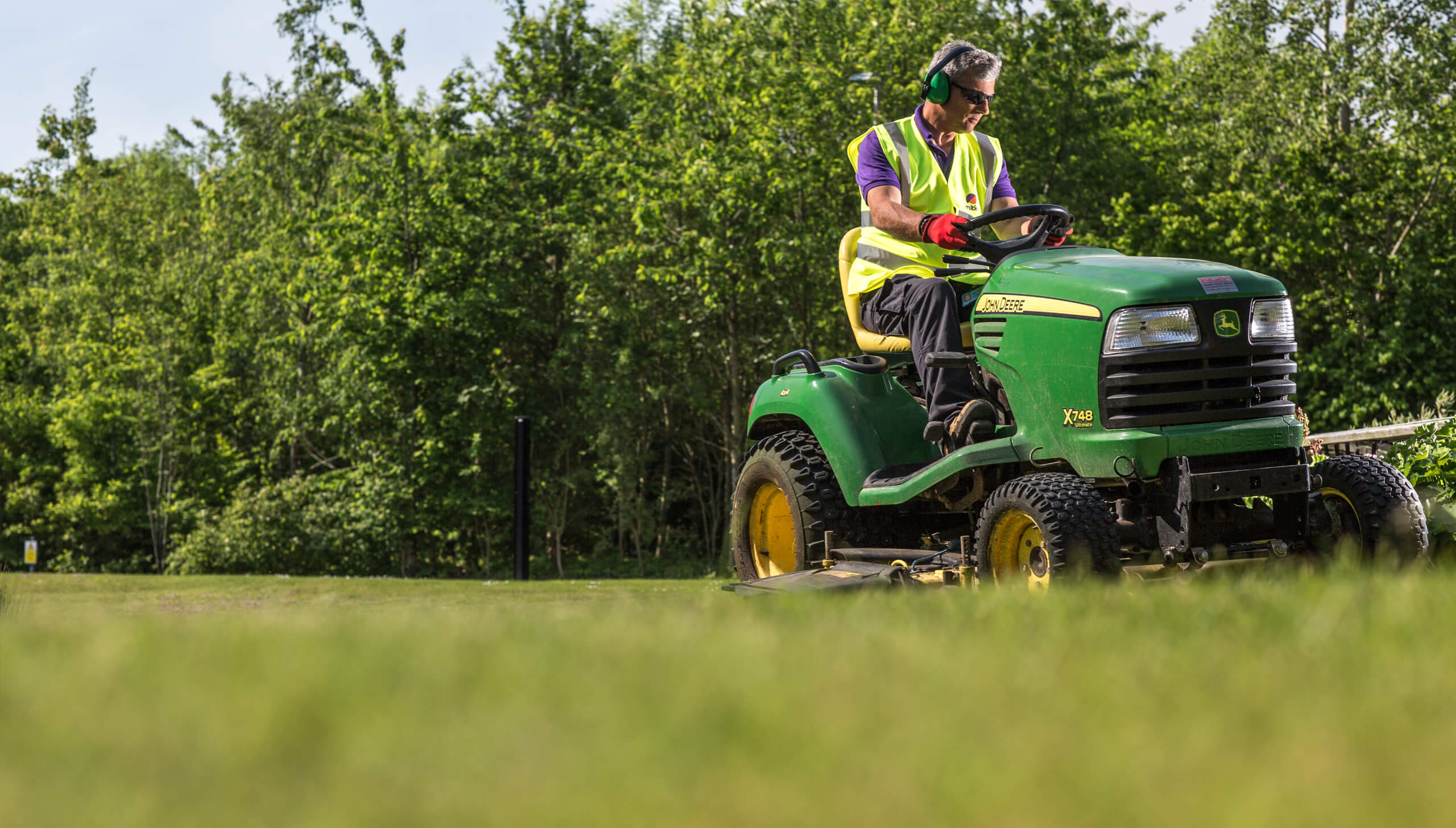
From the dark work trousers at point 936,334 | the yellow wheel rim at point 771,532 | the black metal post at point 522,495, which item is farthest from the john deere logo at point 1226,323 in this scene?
the black metal post at point 522,495

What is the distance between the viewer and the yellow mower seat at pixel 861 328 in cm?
640

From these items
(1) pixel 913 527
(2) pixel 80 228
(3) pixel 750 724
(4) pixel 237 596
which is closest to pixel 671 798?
(3) pixel 750 724

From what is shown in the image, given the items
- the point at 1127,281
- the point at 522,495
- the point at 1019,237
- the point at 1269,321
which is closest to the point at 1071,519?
the point at 1127,281

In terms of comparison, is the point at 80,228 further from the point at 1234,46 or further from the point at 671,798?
the point at 671,798

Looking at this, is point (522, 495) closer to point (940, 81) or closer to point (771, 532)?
point (771, 532)

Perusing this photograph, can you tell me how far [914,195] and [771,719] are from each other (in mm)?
4796

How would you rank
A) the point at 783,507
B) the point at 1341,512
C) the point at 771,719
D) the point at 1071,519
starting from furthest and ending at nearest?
1. the point at 783,507
2. the point at 1341,512
3. the point at 1071,519
4. the point at 771,719

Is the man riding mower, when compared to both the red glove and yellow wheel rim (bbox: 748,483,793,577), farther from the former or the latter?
yellow wheel rim (bbox: 748,483,793,577)

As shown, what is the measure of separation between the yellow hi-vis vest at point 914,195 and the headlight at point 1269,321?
1.62 metres

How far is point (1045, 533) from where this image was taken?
4.95m

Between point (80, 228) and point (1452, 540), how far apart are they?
118 ft

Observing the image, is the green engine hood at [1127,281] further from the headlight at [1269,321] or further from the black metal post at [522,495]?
the black metal post at [522,495]

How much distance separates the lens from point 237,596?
13648mm

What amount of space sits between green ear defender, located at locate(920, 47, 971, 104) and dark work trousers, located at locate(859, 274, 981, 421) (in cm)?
95
